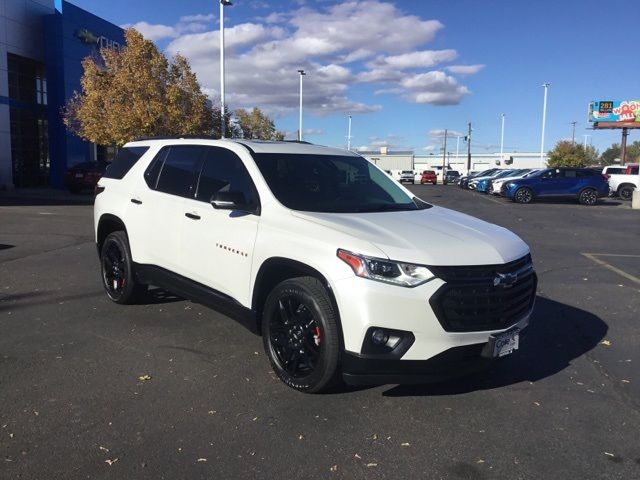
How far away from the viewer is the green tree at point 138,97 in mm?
22734

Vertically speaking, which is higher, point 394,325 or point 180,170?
point 180,170

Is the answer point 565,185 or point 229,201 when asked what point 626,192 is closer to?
point 565,185

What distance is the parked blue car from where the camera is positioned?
83.5 feet

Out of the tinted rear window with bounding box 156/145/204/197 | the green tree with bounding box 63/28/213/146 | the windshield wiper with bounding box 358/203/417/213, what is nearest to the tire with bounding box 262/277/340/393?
the windshield wiper with bounding box 358/203/417/213

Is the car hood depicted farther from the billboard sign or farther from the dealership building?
the billboard sign

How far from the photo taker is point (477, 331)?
3633 millimetres

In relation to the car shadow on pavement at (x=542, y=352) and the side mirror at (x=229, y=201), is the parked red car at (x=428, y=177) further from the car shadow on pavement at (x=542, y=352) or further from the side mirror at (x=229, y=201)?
the side mirror at (x=229, y=201)

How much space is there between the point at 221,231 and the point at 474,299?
2.12 metres

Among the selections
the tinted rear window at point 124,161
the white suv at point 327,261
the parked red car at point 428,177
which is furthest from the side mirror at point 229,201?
the parked red car at point 428,177

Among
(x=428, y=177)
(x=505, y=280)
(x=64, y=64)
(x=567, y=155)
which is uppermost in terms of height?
(x=64, y=64)

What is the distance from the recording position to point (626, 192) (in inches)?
1185

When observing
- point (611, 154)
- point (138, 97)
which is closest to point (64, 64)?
point (138, 97)

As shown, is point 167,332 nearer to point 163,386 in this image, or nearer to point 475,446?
point 163,386

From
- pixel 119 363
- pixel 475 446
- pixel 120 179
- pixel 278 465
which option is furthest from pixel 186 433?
pixel 120 179
